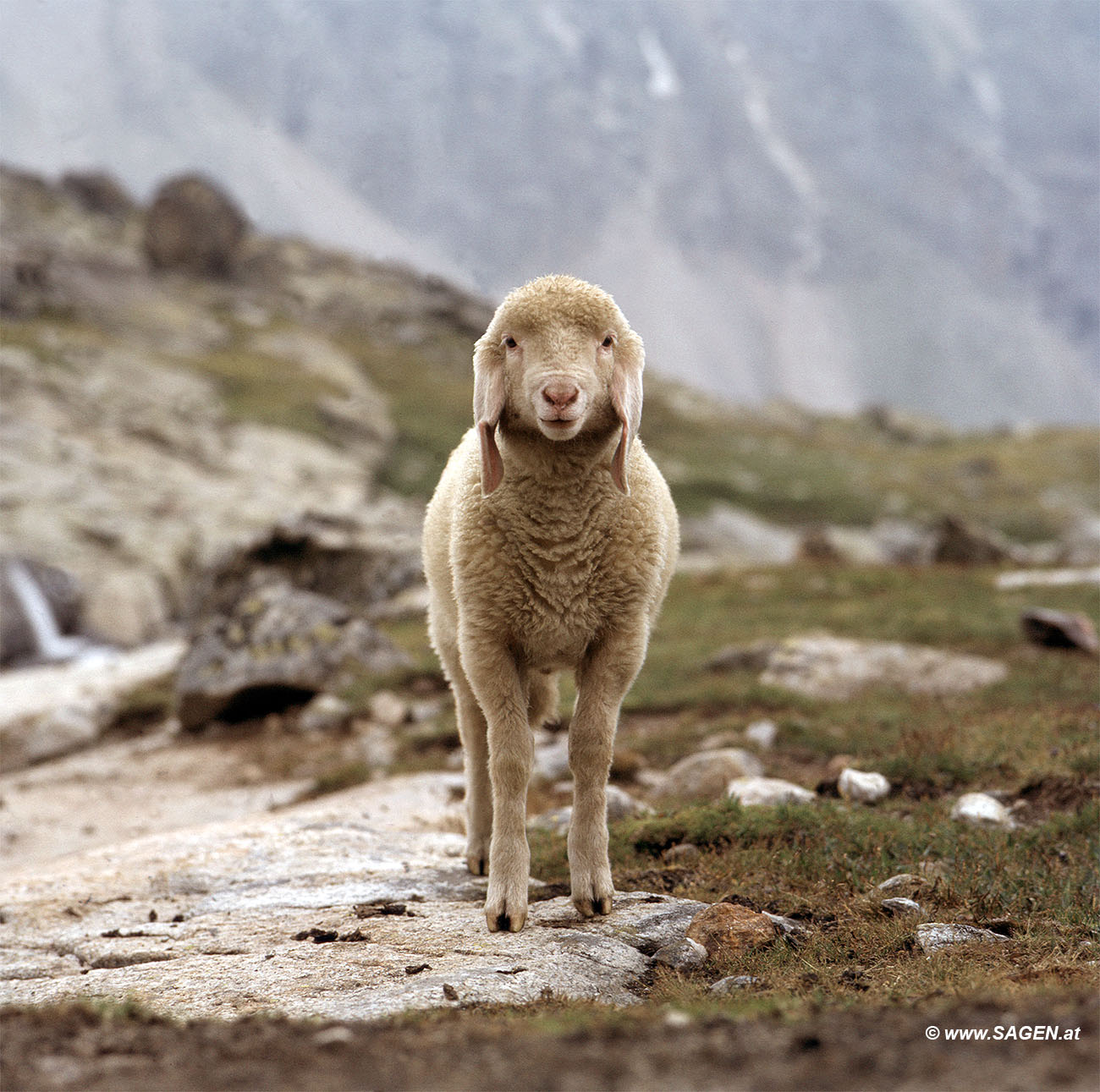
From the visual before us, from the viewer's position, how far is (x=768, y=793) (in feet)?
28.5

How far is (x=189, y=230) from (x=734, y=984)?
126974 millimetres

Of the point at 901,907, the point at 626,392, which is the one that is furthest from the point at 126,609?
the point at 901,907

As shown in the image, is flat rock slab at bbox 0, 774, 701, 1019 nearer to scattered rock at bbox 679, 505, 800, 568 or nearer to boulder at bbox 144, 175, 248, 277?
scattered rock at bbox 679, 505, 800, 568

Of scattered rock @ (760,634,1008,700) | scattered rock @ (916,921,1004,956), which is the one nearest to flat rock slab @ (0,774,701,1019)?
scattered rock @ (916,921,1004,956)

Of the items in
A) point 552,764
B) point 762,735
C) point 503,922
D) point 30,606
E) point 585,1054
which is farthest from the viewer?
point 30,606

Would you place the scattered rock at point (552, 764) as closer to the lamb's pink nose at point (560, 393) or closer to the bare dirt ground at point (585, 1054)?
the lamb's pink nose at point (560, 393)

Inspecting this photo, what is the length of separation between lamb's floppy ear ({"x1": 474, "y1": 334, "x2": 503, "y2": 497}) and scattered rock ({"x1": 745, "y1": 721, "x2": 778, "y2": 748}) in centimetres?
659

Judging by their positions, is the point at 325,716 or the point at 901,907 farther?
the point at 325,716

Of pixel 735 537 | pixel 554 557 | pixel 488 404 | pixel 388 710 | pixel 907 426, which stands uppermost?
pixel 907 426

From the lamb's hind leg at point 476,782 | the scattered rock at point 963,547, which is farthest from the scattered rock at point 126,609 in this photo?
the lamb's hind leg at point 476,782

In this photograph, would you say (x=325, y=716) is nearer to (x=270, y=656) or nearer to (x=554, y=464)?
(x=270, y=656)

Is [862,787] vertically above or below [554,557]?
below

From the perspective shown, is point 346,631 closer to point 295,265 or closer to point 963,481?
point 963,481

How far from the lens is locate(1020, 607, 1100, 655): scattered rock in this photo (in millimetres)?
15391
